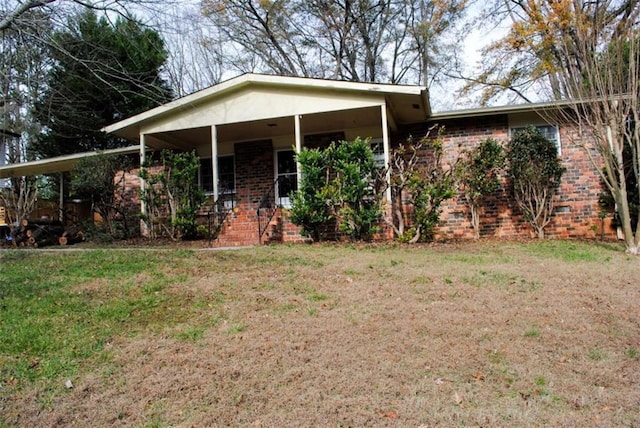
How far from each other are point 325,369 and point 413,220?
240 inches

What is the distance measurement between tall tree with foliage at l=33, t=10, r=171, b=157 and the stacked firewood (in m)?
2.95

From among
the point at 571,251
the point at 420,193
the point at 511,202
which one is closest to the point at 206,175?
the point at 420,193

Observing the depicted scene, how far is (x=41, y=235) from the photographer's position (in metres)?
11.3

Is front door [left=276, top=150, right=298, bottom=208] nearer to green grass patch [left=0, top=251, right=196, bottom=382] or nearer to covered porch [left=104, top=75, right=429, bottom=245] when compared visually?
covered porch [left=104, top=75, right=429, bottom=245]

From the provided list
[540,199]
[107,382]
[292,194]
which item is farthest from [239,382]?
[540,199]

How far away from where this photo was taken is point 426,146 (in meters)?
10.5

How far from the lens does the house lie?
31.1ft

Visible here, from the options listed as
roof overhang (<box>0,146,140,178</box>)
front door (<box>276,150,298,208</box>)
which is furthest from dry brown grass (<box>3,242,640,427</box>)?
roof overhang (<box>0,146,140,178</box>)

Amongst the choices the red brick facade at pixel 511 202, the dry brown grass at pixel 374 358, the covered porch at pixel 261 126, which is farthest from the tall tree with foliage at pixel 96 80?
the red brick facade at pixel 511 202

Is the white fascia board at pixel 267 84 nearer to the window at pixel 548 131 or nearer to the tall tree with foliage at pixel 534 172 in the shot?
the tall tree with foliage at pixel 534 172

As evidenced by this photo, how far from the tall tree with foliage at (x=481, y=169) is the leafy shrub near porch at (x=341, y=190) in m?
1.91

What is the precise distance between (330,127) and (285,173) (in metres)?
1.79

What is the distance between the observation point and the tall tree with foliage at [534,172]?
354 inches

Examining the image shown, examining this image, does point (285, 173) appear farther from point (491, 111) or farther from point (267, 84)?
point (491, 111)
